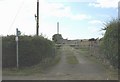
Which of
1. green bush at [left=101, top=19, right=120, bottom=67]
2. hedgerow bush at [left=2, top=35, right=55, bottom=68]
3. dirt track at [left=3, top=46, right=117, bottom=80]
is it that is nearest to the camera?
dirt track at [left=3, top=46, right=117, bottom=80]

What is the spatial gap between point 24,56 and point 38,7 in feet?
35.4

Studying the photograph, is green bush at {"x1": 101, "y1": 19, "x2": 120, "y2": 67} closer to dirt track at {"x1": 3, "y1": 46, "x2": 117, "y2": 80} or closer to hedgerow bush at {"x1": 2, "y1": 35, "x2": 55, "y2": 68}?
dirt track at {"x1": 3, "y1": 46, "x2": 117, "y2": 80}

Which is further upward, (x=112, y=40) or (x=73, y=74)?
(x=112, y=40)

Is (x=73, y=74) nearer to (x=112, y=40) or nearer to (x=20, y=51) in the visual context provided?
(x=112, y=40)

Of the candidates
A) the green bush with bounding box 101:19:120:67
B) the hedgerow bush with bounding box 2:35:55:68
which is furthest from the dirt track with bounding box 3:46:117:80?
the hedgerow bush with bounding box 2:35:55:68

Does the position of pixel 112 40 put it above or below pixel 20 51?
above

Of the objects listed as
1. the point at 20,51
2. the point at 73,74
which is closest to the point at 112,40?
the point at 73,74

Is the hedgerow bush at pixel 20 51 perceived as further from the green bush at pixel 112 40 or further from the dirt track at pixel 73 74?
the green bush at pixel 112 40

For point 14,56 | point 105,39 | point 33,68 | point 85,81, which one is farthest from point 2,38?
point 85,81

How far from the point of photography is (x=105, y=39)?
18.7m

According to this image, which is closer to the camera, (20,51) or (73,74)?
(73,74)

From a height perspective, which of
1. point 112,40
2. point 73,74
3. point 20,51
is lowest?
point 73,74

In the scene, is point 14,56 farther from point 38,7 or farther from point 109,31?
point 38,7

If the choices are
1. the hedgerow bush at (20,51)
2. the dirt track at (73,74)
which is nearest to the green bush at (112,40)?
the dirt track at (73,74)
